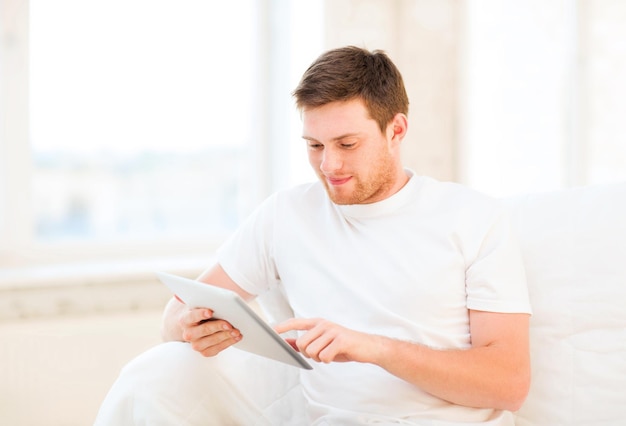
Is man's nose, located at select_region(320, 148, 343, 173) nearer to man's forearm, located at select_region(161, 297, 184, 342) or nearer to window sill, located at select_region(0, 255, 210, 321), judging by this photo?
man's forearm, located at select_region(161, 297, 184, 342)

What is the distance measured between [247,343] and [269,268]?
0.38 meters

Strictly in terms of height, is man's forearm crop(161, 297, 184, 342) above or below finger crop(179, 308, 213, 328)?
below

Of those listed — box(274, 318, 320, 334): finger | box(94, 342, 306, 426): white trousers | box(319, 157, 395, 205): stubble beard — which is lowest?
box(94, 342, 306, 426): white trousers

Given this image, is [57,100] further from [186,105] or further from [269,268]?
[269,268]

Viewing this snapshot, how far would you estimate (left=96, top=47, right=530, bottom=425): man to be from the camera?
A: 1470mm

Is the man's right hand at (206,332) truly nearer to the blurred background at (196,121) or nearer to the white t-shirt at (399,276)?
the white t-shirt at (399,276)

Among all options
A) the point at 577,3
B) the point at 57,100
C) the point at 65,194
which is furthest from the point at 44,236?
the point at 577,3

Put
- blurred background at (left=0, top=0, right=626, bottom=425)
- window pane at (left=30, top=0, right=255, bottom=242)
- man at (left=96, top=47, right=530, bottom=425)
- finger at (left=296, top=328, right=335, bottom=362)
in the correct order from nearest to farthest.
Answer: finger at (left=296, top=328, right=335, bottom=362) < man at (left=96, top=47, right=530, bottom=425) < blurred background at (left=0, top=0, right=626, bottom=425) < window pane at (left=30, top=0, right=255, bottom=242)

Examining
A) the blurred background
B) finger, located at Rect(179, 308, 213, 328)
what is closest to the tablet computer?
finger, located at Rect(179, 308, 213, 328)

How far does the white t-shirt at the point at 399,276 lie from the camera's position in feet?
5.07

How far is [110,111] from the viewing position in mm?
2996

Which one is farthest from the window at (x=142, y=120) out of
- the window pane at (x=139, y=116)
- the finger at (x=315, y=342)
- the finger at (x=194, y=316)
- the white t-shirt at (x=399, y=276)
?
the finger at (x=315, y=342)

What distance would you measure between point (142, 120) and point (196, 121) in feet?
0.76

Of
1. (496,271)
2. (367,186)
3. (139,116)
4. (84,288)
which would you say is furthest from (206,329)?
(139,116)
